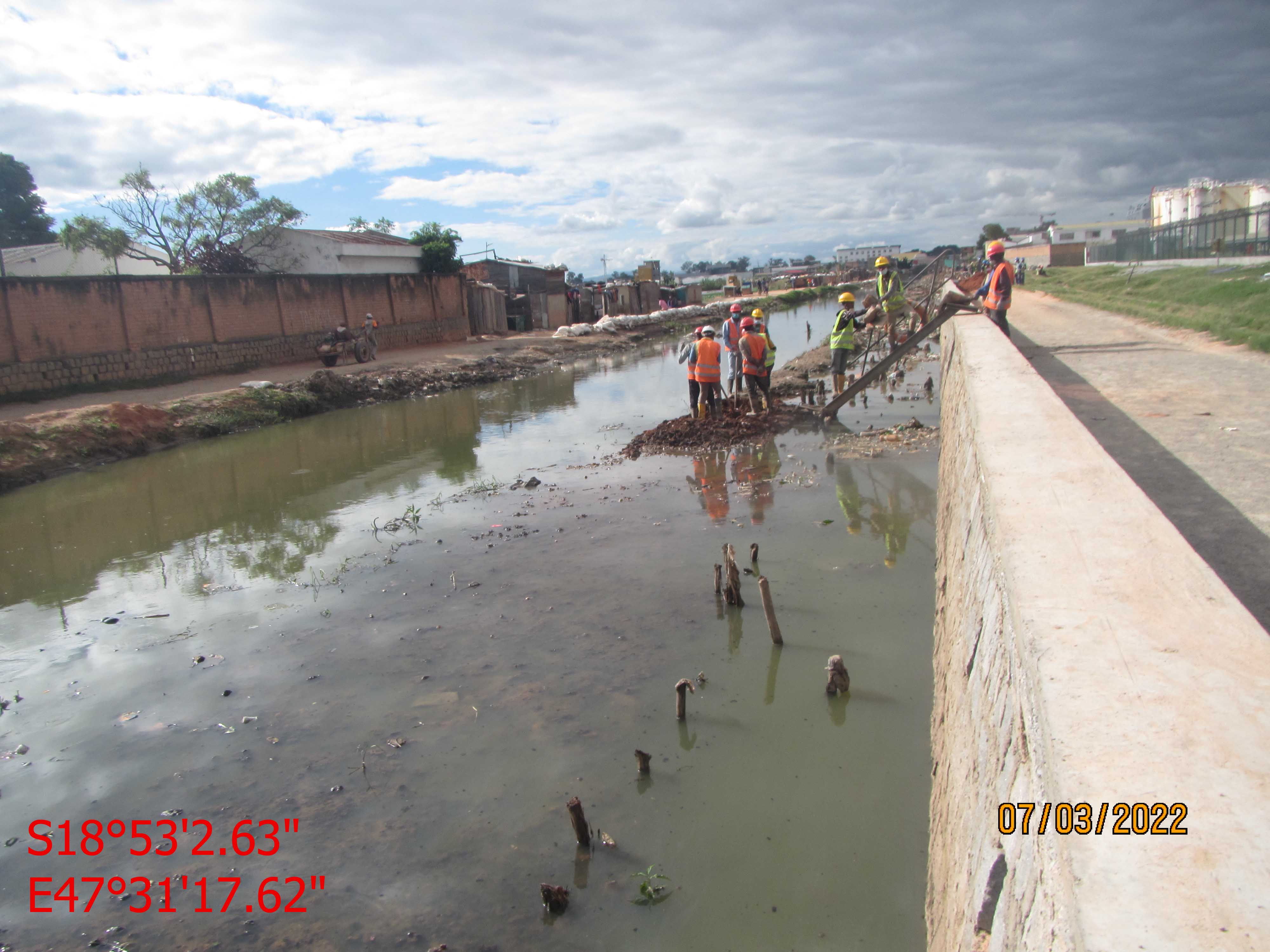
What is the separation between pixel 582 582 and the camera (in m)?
7.38

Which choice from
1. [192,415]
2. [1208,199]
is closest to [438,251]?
[192,415]

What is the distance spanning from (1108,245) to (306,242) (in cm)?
3803

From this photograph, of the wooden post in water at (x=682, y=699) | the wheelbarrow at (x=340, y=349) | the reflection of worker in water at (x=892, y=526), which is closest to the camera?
the wooden post in water at (x=682, y=699)

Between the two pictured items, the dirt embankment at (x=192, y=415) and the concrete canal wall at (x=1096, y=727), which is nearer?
the concrete canal wall at (x=1096, y=727)

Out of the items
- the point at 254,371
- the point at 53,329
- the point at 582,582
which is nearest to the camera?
the point at 582,582

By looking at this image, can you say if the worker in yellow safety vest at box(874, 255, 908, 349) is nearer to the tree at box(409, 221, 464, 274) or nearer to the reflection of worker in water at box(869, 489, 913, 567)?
the reflection of worker in water at box(869, 489, 913, 567)

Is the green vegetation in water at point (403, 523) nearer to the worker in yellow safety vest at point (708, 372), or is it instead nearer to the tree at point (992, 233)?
the worker in yellow safety vest at point (708, 372)

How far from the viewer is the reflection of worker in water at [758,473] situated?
937 cm

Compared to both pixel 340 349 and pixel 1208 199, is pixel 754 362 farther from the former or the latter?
pixel 1208 199

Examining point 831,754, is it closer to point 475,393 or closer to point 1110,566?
point 1110,566

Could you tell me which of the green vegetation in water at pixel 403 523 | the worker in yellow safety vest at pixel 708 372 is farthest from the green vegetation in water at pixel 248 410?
the worker in yellow safety vest at pixel 708 372

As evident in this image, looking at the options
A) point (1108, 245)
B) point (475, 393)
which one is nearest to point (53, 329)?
point (475, 393)

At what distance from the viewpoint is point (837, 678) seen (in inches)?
201

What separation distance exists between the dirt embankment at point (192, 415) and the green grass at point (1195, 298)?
16.9 metres
